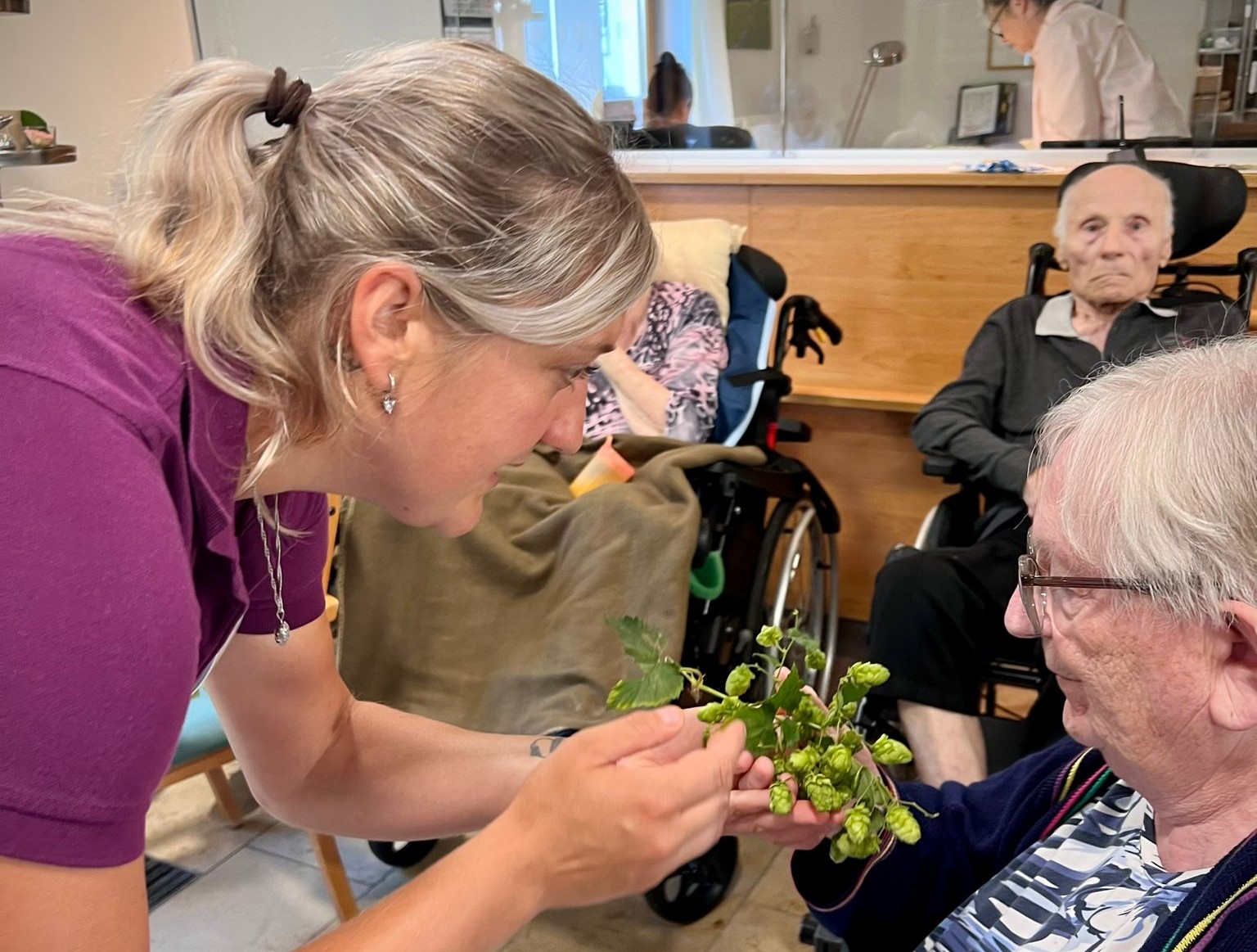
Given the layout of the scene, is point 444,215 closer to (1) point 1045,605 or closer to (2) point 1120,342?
Result: (1) point 1045,605

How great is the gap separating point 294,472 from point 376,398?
0.37ft

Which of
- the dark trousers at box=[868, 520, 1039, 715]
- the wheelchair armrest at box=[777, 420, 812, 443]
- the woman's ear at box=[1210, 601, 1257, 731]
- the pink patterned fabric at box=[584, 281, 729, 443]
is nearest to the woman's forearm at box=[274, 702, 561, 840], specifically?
the woman's ear at box=[1210, 601, 1257, 731]

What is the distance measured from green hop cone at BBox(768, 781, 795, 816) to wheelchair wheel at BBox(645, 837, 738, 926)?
1171 millimetres

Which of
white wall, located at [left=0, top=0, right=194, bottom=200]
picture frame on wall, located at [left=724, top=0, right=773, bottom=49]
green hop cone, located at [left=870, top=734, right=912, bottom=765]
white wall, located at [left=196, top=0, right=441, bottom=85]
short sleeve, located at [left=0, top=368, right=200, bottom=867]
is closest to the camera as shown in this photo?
short sleeve, located at [left=0, top=368, right=200, bottom=867]

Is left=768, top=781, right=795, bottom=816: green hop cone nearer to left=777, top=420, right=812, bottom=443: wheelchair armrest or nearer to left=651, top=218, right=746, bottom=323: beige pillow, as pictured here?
left=777, top=420, right=812, bottom=443: wheelchair armrest

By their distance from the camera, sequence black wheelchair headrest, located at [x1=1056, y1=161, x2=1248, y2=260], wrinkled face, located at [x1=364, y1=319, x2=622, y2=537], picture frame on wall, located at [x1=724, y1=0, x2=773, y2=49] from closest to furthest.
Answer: wrinkled face, located at [x1=364, y1=319, x2=622, y2=537]
black wheelchair headrest, located at [x1=1056, y1=161, x2=1248, y2=260]
picture frame on wall, located at [x1=724, y1=0, x2=773, y2=49]

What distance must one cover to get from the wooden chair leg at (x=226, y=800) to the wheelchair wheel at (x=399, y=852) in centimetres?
36

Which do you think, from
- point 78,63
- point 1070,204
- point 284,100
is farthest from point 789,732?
point 78,63

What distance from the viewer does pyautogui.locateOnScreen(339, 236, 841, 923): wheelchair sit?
2.20m

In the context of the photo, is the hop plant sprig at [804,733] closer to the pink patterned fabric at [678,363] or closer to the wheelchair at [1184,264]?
the wheelchair at [1184,264]

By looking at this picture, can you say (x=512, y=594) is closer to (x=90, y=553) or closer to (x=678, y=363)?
(x=678, y=363)

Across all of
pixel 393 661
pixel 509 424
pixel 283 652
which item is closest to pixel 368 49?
pixel 509 424

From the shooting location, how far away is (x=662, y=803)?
91 cm

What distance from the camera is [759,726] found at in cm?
106
